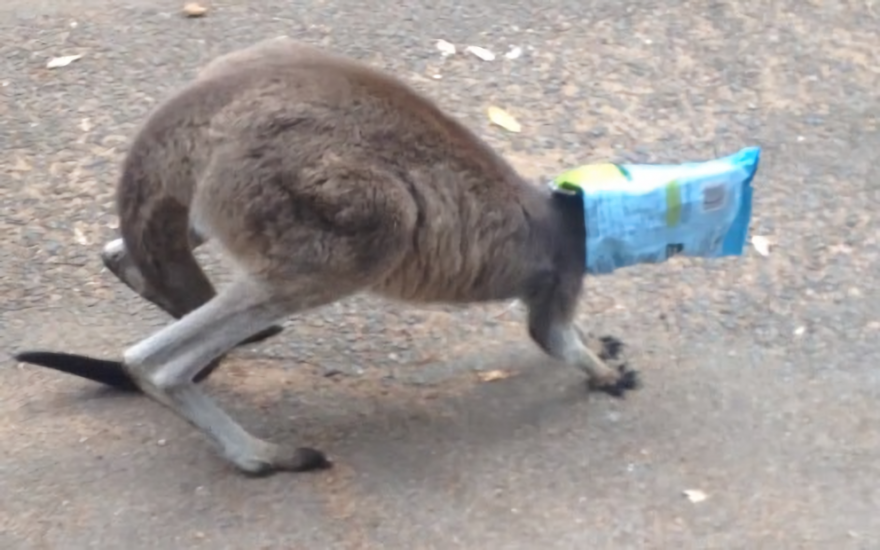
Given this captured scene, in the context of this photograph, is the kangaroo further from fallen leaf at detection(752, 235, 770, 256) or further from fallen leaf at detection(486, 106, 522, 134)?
fallen leaf at detection(486, 106, 522, 134)

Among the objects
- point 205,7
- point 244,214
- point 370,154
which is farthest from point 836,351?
point 205,7

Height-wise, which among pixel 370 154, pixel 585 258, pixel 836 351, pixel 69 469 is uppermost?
pixel 370 154

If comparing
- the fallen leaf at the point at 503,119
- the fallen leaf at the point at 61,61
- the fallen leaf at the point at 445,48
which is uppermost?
the fallen leaf at the point at 445,48

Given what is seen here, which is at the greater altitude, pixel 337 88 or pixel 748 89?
pixel 337 88

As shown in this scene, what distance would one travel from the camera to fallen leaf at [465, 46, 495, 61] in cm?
563

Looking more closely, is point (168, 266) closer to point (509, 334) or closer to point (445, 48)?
point (509, 334)

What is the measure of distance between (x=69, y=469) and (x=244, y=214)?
0.94 metres

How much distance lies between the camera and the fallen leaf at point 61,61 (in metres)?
5.49

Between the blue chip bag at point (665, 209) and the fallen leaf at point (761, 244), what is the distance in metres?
1.00

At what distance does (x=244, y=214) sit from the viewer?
3283 mm

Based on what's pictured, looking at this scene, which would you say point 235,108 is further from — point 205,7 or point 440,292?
point 205,7

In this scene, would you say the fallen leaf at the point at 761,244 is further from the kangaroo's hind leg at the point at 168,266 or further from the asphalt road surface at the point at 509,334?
the kangaroo's hind leg at the point at 168,266

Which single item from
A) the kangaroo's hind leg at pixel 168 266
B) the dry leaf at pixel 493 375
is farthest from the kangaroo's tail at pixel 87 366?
the dry leaf at pixel 493 375

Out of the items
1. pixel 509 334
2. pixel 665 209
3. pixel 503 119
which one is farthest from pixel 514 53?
pixel 665 209
